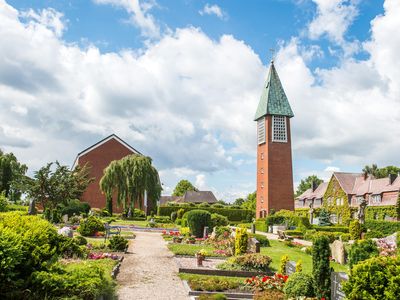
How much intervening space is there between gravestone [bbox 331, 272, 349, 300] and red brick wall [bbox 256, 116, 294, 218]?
46556 millimetres

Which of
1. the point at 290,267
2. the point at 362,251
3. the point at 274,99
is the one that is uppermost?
the point at 274,99

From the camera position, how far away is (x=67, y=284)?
802cm

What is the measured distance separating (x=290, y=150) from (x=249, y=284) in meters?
48.2

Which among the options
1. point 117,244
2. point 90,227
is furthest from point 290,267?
point 90,227

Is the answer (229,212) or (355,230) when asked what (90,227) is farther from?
(229,212)

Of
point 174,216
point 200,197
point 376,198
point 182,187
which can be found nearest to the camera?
point 174,216

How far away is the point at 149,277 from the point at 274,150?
4643cm

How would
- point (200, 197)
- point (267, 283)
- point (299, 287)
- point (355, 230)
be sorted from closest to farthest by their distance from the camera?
point (299, 287) < point (267, 283) < point (355, 230) < point (200, 197)

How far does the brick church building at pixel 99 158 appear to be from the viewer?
5584 centimetres

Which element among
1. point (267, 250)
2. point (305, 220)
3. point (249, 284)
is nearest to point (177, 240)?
point (267, 250)

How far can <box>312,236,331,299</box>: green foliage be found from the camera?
9688 millimetres

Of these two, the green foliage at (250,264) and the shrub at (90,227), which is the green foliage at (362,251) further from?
the shrub at (90,227)

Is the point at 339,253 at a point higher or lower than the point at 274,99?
lower

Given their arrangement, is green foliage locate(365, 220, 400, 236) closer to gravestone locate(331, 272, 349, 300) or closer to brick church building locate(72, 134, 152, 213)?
brick church building locate(72, 134, 152, 213)
